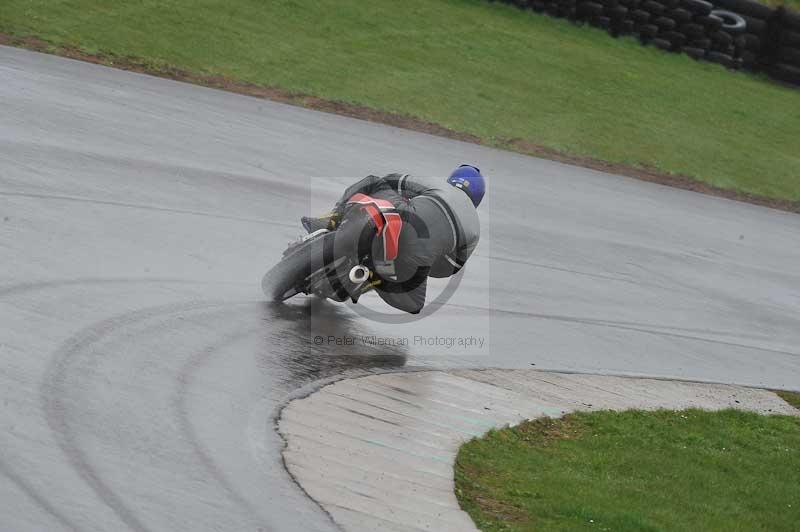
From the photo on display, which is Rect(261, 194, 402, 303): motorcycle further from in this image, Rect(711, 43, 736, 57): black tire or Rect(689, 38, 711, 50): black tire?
Rect(711, 43, 736, 57): black tire

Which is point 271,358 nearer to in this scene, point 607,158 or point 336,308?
point 336,308

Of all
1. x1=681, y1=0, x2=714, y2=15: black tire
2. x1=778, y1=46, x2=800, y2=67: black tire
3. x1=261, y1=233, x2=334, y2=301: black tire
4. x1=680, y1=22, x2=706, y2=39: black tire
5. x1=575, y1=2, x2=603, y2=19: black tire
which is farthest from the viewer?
x1=778, y1=46, x2=800, y2=67: black tire

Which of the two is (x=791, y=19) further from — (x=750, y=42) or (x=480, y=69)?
(x=480, y=69)

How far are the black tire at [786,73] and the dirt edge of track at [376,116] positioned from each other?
29.8 ft

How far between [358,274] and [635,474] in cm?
236

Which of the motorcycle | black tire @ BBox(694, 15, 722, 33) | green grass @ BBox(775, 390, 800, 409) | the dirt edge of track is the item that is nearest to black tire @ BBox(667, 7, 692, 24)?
black tire @ BBox(694, 15, 722, 33)

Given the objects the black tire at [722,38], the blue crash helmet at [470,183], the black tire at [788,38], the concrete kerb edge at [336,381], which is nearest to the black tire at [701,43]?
the black tire at [722,38]

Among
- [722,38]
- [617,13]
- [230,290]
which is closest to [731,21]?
[722,38]

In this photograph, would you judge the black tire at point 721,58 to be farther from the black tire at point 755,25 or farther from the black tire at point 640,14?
the black tire at point 640,14

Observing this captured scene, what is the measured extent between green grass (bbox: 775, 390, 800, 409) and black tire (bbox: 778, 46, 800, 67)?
19706mm

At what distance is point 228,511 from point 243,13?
16.8 meters

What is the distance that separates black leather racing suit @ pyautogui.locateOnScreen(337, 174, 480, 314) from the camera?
8234mm

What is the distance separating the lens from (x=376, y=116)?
59.3ft

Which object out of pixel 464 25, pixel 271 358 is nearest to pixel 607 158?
pixel 464 25
